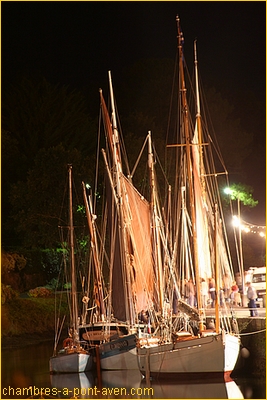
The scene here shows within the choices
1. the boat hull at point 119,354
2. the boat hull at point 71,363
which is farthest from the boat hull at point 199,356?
the boat hull at point 71,363

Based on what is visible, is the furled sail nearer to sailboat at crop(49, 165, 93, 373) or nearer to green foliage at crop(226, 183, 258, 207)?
sailboat at crop(49, 165, 93, 373)

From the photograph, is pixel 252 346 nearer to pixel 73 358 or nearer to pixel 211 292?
pixel 211 292

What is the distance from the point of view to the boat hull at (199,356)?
1184 inches

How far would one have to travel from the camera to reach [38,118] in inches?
2559

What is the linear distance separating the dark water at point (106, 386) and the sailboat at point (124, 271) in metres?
1.04

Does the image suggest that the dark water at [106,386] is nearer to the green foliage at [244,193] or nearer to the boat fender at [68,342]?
the boat fender at [68,342]

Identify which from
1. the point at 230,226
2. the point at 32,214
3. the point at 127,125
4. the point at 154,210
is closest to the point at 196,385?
the point at 154,210

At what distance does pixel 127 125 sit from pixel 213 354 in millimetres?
38534

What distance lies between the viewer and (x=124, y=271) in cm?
3697

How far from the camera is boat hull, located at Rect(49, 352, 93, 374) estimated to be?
35719 millimetres

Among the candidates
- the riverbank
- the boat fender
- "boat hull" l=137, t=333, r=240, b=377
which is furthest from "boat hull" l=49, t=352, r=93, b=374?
the riverbank

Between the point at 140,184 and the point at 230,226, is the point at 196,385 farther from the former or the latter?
the point at 230,226

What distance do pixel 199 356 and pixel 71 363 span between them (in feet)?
23.4

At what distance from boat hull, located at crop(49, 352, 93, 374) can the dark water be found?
0.36 meters
